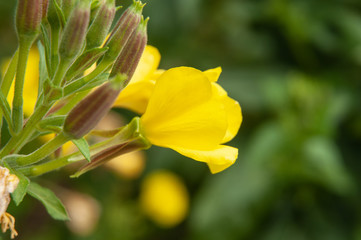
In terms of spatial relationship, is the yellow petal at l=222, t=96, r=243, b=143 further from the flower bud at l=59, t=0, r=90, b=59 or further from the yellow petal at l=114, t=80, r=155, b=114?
the flower bud at l=59, t=0, r=90, b=59

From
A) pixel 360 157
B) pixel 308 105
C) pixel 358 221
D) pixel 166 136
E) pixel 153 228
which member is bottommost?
pixel 153 228

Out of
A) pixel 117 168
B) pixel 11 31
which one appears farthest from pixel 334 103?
pixel 11 31

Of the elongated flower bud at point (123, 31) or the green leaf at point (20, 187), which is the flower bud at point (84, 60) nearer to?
the elongated flower bud at point (123, 31)

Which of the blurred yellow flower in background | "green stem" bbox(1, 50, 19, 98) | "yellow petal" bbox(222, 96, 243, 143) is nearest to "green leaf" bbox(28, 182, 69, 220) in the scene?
"green stem" bbox(1, 50, 19, 98)

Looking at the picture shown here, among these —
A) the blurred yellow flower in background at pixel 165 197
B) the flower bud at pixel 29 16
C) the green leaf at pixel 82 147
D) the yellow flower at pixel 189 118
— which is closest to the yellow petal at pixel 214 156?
the yellow flower at pixel 189 118

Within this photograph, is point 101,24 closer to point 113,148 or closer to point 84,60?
point 84,60

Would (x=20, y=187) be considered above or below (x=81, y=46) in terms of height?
below

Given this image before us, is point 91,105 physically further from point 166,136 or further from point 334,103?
point 334,103

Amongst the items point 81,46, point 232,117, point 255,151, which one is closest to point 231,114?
point 232,117
